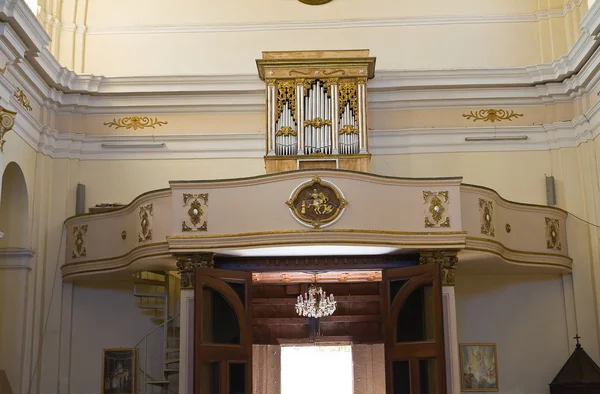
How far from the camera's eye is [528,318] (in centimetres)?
1469

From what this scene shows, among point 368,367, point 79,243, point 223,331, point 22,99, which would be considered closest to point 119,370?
point 79,243

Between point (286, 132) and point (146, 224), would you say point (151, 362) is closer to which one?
point (146, 224)

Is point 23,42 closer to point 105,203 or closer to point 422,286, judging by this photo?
point 105,203

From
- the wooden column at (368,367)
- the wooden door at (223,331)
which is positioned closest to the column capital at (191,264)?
the wooden door at (223,331)

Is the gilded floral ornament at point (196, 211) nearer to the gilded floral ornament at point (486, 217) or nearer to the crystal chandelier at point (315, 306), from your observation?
the crystal chandelier at point (315, 306)

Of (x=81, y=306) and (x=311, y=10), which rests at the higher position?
(x=311, y=10)

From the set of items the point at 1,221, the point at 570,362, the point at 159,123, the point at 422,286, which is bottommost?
the point at 570,362

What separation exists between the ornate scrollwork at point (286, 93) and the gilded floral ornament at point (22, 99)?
422cm

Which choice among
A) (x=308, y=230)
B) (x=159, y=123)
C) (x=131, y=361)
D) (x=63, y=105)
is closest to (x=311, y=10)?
(x=159, y=123)

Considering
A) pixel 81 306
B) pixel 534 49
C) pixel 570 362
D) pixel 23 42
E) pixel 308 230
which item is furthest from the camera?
pixel 534 49

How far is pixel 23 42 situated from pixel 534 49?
29.9 feet

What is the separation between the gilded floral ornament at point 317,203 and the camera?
1163 cm

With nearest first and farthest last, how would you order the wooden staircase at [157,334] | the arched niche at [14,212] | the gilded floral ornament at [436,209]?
the gilded floral ornament at [436,209], the arched niche at [14,212], the wooden staircase at [157,334]

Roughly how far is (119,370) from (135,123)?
4.48 meters
